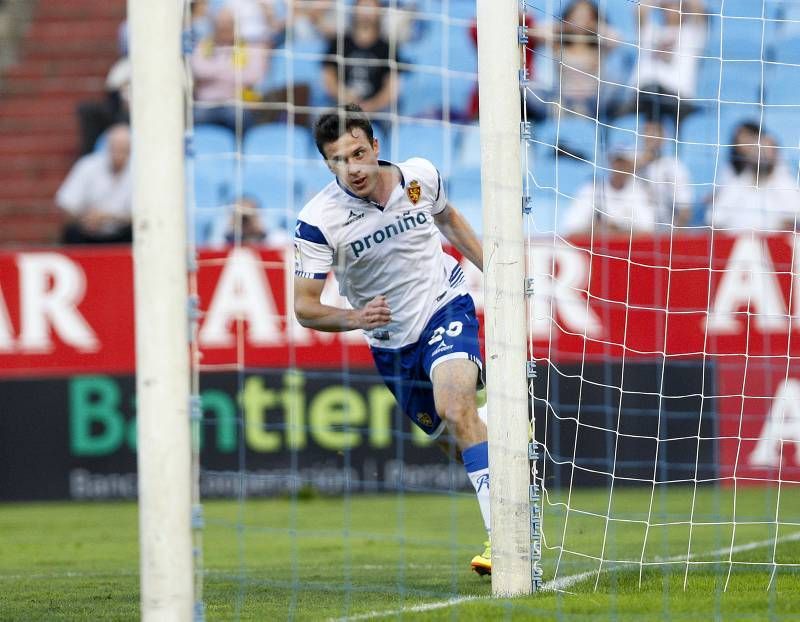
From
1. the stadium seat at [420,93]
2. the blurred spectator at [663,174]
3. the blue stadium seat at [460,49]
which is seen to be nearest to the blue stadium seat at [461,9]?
the blue stadium seat at [460,49]

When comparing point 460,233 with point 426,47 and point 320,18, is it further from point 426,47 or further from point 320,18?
point 320,18

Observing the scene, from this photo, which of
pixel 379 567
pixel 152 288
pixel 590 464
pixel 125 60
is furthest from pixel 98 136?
pixel 152 288

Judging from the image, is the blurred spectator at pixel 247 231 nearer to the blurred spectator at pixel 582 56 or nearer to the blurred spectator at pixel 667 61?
the blurred spectator at pixel 582 56

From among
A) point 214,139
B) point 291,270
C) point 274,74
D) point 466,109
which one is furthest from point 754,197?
point 214,139

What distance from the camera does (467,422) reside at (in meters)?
6.65

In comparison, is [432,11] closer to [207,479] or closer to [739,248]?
[739,248]

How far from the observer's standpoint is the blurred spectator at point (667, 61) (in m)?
13.7

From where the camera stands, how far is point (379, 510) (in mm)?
12180

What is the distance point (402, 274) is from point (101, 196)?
339 inches

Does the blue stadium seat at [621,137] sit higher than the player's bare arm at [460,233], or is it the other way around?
the blue stadium seat at [621,137]

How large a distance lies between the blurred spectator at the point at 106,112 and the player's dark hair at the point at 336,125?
9340mm

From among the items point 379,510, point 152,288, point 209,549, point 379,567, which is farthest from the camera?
point 379,510

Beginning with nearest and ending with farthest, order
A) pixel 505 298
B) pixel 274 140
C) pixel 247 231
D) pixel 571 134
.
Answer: pixel 505 298
pixel 571 134
pixel 247 231
pixel 274 140

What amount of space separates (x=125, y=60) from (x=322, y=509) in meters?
6.36
